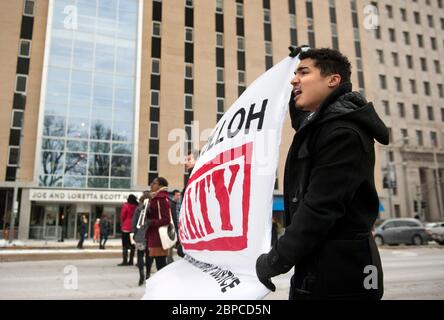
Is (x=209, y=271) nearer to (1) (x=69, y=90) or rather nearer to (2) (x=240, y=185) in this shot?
(2) (x=240, y=185)

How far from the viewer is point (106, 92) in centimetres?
3053

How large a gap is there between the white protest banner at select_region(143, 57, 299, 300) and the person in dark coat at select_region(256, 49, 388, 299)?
17 centimetres

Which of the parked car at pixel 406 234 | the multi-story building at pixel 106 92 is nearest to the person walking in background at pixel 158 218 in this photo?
the parked car at pixel 406 234

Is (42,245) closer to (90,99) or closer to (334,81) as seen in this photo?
(90,99)

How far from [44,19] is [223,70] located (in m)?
15.5

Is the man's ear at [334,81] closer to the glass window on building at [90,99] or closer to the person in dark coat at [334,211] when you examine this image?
the person in dark coat at [334,211]

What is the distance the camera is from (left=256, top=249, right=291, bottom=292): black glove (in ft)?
5.44

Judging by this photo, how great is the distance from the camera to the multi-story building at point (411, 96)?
47219mm

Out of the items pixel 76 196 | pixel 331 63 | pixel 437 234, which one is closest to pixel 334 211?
pixel 331 63

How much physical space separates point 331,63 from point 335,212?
81cm

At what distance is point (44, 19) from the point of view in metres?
30.2

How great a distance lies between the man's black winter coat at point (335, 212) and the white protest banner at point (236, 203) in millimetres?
223

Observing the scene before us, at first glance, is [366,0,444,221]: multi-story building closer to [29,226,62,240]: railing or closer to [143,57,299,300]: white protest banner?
[29,226,62,240]: railing
